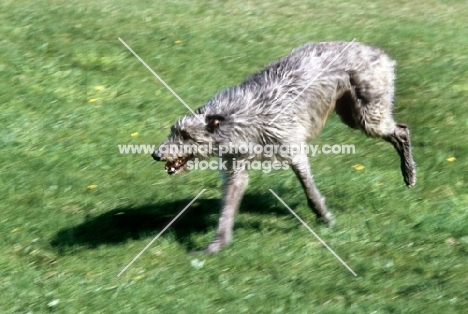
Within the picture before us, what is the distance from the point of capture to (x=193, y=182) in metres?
9.02

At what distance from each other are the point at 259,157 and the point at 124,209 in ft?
5.56

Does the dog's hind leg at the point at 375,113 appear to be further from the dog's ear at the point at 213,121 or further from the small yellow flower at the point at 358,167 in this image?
the dog's ear at the point at 213,121

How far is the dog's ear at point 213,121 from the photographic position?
724 cm

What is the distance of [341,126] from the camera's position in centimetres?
1053

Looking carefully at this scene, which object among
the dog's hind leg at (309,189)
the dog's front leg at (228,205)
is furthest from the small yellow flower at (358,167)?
the dog's front leg at (228,205)

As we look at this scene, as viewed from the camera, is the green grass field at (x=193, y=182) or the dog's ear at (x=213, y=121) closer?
the green grass field at (x=193, y=182)

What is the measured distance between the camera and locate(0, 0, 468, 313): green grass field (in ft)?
21.8

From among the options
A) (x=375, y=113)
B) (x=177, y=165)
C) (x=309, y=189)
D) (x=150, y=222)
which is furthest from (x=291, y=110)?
(x=150, y=222)

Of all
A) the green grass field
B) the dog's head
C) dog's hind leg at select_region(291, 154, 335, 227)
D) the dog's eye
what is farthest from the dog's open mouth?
dog's hind leg at select_region(291, 154, 335, 227)

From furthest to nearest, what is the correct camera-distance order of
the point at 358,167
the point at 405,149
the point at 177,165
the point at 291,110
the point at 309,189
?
1. the point at 358,167
2. the point at 405,149
3. the point at 309,189
4. the point at 291,110
5. the point at 177,165

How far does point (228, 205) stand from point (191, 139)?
71 centimetres

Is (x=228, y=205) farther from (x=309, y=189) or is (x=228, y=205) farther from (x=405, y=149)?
(x=405, y=149)

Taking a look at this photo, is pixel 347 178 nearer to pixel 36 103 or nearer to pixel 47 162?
pixel 47 162

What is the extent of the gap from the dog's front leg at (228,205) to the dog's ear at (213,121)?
0.49 m
